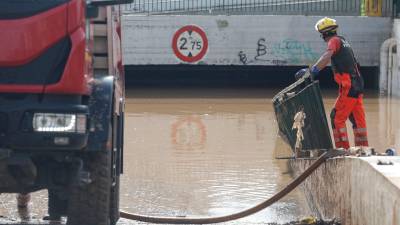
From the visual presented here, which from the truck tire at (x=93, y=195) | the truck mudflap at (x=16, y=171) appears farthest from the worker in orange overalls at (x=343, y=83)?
the truck mudflap at (x=16, y=171)

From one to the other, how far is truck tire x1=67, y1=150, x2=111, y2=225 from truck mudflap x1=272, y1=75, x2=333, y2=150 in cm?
341

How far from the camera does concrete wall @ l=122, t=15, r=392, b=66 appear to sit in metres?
22.8

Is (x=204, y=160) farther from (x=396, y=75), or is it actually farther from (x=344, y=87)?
(x=396, y=75)

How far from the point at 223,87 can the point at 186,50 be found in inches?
58.3

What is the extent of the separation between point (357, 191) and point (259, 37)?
1595 centimetres

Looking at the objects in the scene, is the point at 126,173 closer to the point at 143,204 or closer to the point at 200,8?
the point at 143,204

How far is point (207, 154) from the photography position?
42.4 ft

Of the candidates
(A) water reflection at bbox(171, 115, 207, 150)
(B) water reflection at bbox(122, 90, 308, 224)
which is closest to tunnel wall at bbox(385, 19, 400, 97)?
(B) water reflection at bbox(122, 90, 308, 224)

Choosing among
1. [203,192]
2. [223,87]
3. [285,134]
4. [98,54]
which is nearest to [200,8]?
[223,87]

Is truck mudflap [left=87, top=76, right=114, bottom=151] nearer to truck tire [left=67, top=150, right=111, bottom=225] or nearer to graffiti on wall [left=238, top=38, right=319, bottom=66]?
truck tire [left=67, top=150, right=111, bottom=225]

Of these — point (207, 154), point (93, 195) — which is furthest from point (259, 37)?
point (93, 195)

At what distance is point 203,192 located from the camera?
33.2ft

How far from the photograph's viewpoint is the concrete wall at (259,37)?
74.9 feet

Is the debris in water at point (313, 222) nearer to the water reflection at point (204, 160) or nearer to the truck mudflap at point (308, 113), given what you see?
the water reflection at point (204, 160)
